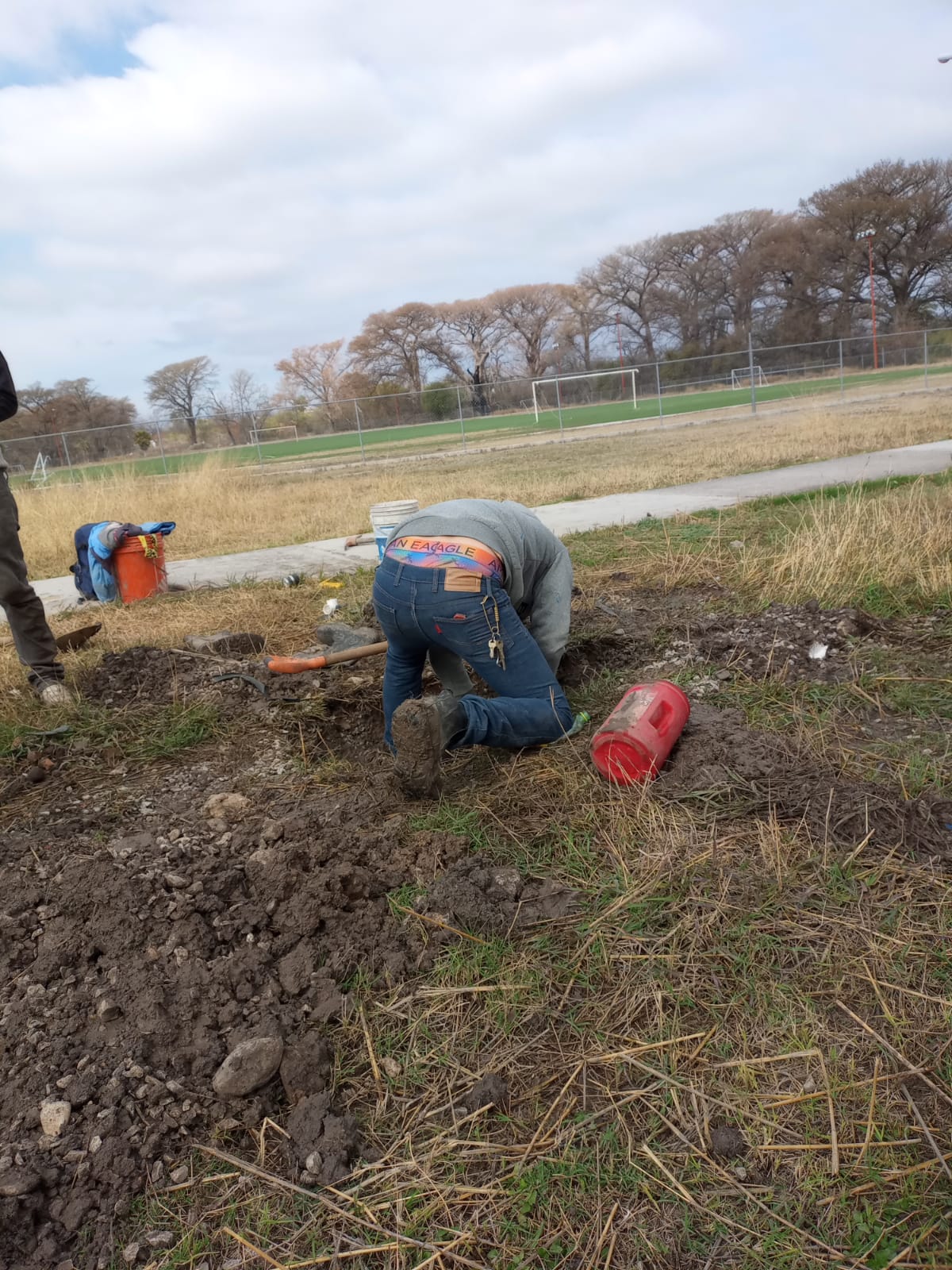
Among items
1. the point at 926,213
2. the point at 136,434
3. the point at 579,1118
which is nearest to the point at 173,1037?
the point at 579,1118

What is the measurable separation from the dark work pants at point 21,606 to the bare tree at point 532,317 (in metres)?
64.6

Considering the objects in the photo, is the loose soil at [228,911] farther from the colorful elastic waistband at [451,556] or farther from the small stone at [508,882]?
the colorful elastic waistband at [451,556]

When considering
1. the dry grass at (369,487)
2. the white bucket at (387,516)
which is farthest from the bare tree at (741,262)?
the white bucket at (387,516)

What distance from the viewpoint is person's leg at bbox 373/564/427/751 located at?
2.96m

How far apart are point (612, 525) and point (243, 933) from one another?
573 cm

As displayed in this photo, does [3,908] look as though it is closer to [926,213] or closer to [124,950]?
[124,950]

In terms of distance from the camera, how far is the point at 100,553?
20.6ft

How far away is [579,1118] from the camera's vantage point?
5.53ft

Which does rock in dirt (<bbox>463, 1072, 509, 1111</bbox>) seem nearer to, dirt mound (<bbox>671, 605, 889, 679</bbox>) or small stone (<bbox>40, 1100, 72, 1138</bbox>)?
small stone (<bbox>40, 1100, 72, 1138</bbox>)

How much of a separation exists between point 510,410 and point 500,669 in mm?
43342

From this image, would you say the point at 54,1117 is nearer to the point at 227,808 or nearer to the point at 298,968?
the point at 298,968

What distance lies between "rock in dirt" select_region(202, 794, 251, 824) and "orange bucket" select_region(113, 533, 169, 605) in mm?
3684

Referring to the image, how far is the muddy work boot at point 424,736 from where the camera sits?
8.73ft

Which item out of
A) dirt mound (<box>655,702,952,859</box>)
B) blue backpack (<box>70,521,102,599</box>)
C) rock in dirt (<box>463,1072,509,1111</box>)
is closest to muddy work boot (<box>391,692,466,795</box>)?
dirt mound (<box>655,702,952,859</box>)
